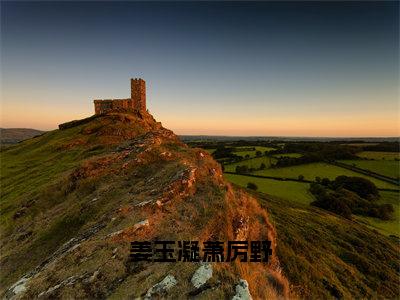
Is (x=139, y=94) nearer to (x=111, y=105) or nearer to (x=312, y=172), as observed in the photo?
(x=111, y=105)

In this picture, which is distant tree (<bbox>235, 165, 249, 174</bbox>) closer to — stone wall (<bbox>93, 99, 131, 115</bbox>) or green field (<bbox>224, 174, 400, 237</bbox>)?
green field (<bbox>224, 174, 400, 237</bbox>)

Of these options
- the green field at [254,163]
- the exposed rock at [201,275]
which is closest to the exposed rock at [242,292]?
the exposed rock at [201,275]

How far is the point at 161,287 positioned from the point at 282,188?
8476cm

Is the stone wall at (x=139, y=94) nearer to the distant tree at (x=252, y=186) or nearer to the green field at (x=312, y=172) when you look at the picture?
the distant tree at (x=252, y=186)

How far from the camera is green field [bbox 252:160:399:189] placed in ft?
324

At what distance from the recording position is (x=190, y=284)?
7.80 m

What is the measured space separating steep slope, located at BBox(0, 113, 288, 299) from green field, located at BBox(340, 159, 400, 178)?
332ft

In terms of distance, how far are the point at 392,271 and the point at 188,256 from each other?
43.7 metres

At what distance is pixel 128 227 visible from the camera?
10.8 metres

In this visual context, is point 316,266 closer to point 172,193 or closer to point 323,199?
point 172,193

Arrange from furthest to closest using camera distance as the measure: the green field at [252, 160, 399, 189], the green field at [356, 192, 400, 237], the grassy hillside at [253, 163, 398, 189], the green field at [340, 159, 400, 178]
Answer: the grassy hillside at [253, 163, 398, 189] < the green field at [252, 160, 399, 189] < the green field at [340, 159, 400, 178] < the green field at [356, 192, 400, 237]

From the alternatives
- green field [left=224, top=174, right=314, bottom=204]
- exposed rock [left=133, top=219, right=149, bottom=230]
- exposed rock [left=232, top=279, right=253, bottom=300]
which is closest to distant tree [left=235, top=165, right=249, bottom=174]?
green field [left=224, top=174, right=314, bottom=204]

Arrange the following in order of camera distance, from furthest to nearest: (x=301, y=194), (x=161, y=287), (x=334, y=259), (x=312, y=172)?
(x=312, y=172) → (x=301, y=194) → (x=334, y=259) → (x=161, y=287)

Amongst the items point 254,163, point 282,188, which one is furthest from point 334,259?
point 254,163
